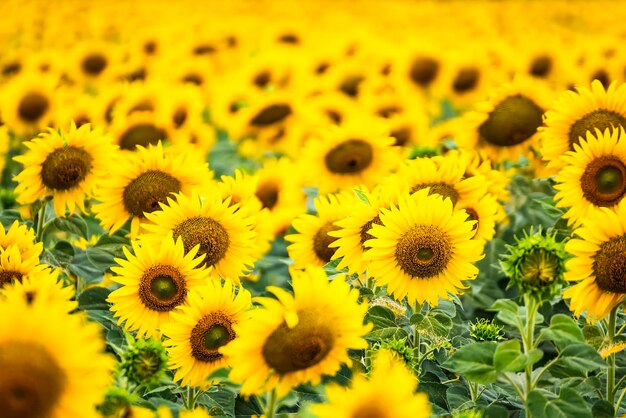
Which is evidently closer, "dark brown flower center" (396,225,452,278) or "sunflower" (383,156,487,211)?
"dark brown flower center" (396,225,452,278)

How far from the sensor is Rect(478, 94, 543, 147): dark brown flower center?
3555mm

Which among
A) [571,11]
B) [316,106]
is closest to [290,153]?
[316,106]

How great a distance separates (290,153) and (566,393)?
337 centimetres

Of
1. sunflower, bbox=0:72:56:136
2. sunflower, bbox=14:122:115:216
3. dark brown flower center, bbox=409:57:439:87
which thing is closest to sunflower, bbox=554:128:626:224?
sunflower, bbox=14:122:115:216

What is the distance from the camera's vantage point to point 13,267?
94.7 inches

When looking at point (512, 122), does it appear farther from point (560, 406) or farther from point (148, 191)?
point (560, 406)

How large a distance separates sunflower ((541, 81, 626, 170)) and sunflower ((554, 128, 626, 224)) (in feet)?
0.88

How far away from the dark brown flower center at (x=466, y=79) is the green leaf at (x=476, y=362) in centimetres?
431

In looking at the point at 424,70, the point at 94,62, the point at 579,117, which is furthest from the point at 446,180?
the point at 94,62

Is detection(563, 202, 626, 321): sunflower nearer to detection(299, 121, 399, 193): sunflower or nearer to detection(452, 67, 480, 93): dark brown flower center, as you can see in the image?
detection(299, 121, 399, 193): sunflower

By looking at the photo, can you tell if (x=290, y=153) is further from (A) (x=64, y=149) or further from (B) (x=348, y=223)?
(B) (x=348, y=223)

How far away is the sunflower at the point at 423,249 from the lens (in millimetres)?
2328

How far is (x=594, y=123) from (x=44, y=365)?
227cm

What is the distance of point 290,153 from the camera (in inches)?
201
